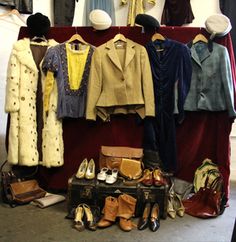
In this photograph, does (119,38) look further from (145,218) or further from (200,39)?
(145,218)

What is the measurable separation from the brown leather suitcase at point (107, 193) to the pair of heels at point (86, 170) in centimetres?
5

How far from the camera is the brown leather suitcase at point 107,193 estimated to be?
92.7 inches

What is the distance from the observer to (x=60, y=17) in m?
3.61

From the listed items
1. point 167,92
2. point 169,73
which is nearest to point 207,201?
point 167,92

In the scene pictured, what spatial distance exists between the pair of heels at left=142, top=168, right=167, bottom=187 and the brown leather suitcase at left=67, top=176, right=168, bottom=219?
0.03 meters

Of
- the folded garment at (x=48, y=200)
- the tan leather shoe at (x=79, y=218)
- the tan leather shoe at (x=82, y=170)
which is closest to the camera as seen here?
the tan leather shoe at (x=79, y=218)

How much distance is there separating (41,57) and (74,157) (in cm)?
91

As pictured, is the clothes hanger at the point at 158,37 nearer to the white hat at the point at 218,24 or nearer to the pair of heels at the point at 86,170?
the white hat at the point at 218,24

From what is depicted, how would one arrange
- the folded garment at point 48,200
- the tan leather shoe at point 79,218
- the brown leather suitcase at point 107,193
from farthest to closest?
the folded garment at point 48,200 < the brown leather suitcase at point 107,193 < the tan leather shoe at point 79,218

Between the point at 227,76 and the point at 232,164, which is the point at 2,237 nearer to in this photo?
the point at 227,76

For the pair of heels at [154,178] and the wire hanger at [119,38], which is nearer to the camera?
the pair of heels at [154,178]

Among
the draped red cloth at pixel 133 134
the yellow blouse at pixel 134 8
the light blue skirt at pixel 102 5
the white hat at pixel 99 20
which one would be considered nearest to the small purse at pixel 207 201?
the draped red cloth at pixel 133 134

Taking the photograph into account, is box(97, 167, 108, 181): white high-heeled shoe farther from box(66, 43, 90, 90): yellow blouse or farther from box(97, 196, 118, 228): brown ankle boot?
box(66, 43, 90, 90): yellow blouse

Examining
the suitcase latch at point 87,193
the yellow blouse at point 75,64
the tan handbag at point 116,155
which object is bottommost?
the suitcase latch at point 87,193
